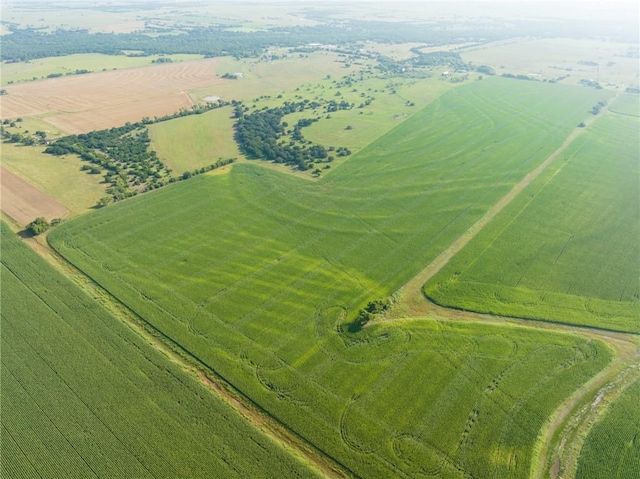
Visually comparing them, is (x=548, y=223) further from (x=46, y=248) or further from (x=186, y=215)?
(x=46, y=248)

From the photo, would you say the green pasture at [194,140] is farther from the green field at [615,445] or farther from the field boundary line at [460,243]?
the green field at [615,445]

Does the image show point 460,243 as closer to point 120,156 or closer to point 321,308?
point 321,308

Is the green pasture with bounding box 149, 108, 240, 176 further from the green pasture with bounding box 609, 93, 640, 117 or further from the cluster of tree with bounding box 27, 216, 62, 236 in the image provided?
the green pasture with bounding box 609, 93, 640, 117

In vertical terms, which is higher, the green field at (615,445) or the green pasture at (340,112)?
the green pasture at (340,112)

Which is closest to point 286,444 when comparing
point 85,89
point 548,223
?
point 548,223

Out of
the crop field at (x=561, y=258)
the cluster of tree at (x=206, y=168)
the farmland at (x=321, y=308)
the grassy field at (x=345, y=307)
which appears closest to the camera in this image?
the farmland at (x=321, y=308)

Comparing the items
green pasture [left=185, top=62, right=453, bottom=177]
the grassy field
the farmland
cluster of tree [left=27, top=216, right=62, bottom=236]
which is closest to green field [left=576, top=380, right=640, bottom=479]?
the farmland

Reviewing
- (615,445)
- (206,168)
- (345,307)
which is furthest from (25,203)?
(615,445)

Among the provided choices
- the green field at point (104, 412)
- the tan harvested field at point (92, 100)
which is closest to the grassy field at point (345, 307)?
the green field at point (104, 412)
